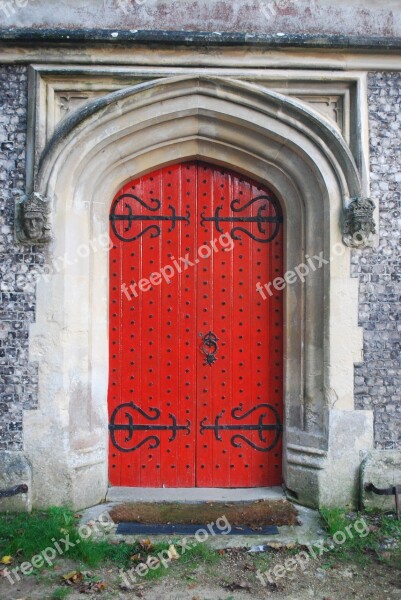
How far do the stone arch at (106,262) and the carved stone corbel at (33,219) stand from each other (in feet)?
0.29

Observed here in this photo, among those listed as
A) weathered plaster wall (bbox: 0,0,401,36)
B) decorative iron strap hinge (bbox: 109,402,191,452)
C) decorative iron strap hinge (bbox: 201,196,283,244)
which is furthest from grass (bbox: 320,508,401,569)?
weathered plaster wall (bbox: 0,0,401,36)

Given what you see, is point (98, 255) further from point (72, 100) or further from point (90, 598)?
point (90, 598)

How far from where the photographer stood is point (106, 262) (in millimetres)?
4129

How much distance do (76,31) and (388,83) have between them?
2.36 meters

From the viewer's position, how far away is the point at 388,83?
12.7 ft

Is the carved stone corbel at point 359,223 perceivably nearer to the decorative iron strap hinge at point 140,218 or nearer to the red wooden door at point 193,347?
the red wooden door at point 193,347

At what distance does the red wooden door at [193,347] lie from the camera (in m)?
4.16

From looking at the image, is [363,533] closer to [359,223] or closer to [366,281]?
[366,281]

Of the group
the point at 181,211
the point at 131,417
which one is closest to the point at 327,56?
the point at 181,211

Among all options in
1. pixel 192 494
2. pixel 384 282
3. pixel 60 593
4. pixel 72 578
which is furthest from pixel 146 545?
pixel 384 282

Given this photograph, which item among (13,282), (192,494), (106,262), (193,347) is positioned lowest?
(192,494)

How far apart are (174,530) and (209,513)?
343mm

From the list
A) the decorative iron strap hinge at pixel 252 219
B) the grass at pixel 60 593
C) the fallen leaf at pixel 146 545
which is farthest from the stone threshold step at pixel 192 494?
the decorative iron strap hinge at pixel 252 219

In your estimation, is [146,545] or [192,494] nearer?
[146,545]
